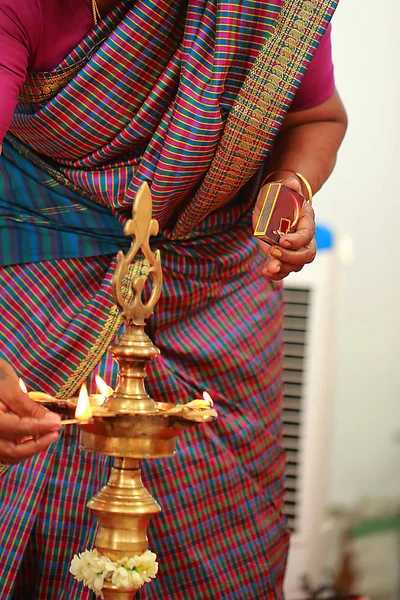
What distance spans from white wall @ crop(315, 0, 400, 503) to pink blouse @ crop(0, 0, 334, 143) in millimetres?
1755

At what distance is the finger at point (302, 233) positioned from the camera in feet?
3.55

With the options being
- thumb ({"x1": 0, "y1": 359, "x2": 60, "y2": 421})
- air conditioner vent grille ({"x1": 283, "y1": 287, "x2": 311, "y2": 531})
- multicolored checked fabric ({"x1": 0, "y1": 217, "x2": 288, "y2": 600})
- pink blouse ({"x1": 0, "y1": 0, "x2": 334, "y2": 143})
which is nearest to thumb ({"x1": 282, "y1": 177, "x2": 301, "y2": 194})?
multicolored checked fabric ({"x1": 0, "y1": 217, "x2": 288, "y2": 600})

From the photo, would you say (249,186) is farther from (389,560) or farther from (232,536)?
(389,560)

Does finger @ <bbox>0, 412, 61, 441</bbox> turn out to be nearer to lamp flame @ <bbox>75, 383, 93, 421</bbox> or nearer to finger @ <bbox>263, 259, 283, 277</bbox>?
lamp flame @ <bbox>75, 383, 93, 421</bbox>

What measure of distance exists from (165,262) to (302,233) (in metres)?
0.27

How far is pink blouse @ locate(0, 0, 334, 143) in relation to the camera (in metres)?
1.07

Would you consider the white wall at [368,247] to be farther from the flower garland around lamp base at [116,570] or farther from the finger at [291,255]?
the flower garland around lamp base at [116,570]

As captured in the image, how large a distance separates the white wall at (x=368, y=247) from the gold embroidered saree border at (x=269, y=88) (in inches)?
65.0

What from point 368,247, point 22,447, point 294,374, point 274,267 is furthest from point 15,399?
point 368,247

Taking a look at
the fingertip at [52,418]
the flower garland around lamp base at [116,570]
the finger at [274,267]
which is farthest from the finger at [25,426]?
the finger at [274,267]

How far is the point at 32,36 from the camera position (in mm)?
1117

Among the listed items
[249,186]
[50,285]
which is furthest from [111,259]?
[249,186]

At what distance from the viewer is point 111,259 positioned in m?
1.30

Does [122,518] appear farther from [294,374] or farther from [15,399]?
[294,374]
